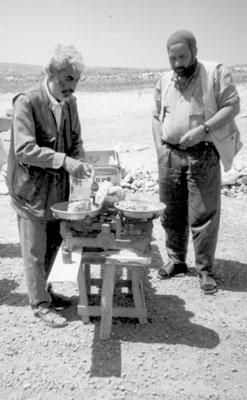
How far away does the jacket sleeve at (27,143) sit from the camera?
301 centimetres

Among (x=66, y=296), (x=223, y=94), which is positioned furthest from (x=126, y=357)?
(x=223, y=94)

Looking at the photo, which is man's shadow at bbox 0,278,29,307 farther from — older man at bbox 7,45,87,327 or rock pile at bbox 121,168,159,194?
rock pile at bbox 121,168,159,194

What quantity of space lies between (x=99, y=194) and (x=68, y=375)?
4.25ft

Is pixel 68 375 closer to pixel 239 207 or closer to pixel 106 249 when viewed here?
pixel 106 249

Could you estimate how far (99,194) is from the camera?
3.33 metres

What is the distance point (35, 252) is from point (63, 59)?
57.3 inches

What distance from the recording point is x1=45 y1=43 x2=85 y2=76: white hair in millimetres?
2951

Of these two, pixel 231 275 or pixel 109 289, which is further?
pixel 231 275

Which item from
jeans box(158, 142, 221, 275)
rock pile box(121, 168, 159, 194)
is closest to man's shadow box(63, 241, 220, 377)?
jeans box(158, 142, 221, 275)

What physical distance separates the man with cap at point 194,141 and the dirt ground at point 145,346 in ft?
1.07

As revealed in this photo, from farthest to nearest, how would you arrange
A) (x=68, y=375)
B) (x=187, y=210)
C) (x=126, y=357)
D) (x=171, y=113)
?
1. (x=187, y=210)
2. (x=171, y=113)
3. (x=126, y=357)
4. (x=68, y=375)

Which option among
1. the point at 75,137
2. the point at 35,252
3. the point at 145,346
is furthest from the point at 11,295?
the point at 75,137

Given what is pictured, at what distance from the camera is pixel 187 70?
12.6 feet

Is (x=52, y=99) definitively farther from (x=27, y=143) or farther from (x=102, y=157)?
(x=102, y=157)
